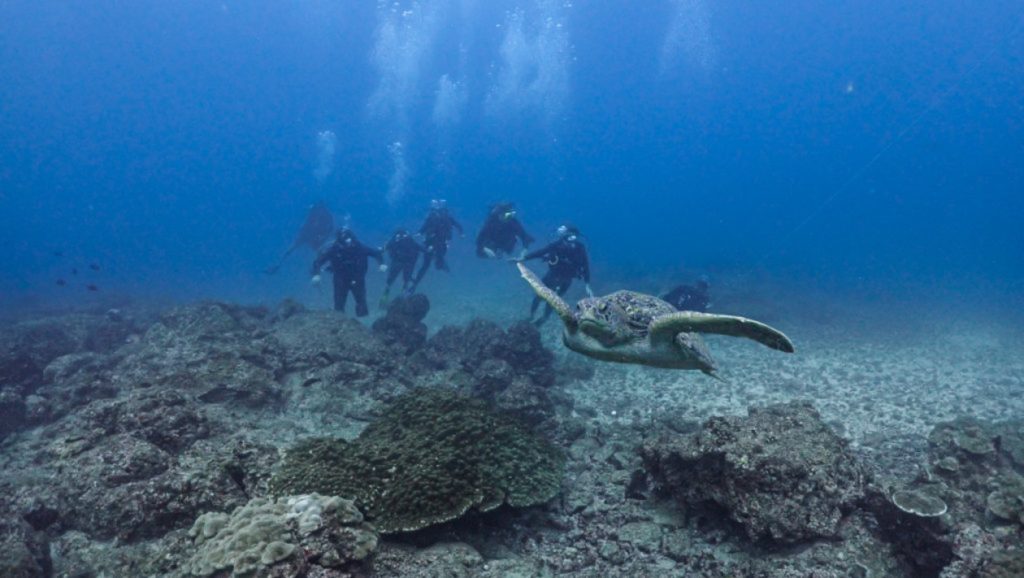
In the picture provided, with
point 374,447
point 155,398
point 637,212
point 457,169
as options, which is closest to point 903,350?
point 374,447

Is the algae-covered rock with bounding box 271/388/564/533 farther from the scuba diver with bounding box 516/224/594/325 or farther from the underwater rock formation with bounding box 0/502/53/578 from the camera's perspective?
the scuba diver with bounding box 516/224/594/325

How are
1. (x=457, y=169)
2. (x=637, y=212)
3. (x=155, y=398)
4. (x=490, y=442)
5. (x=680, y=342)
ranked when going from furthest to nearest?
(x=457, y=169), (x=637, y=212), (x=155, y=398), (x=490, y=442), (x=680, y=342)

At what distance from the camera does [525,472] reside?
591cm

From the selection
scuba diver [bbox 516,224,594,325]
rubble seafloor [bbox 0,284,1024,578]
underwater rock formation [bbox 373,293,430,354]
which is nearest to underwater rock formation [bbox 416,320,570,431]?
rubble seafloor [bbox 0,284,1024,578]

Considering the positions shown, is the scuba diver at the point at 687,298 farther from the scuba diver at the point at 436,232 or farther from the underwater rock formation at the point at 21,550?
the underwater rock formation at the point at 21,550

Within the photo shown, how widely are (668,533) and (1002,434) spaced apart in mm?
6571

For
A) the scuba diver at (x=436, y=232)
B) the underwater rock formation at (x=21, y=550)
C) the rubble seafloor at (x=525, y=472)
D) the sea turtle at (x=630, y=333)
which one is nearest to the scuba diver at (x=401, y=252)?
the scuba diver at (x=436, y=232)

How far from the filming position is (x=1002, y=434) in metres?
7.68

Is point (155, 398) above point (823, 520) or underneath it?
above

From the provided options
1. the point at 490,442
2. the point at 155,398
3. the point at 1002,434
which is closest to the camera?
the point at 490,442

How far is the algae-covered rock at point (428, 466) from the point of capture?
191 inches

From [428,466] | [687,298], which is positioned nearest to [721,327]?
[428,466]

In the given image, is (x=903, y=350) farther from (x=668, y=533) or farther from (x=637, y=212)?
(x=637, y=212)

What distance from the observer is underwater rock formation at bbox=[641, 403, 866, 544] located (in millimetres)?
4676
